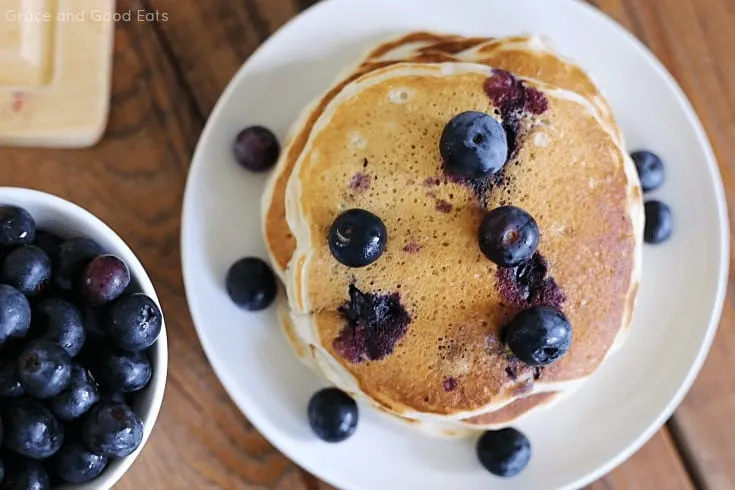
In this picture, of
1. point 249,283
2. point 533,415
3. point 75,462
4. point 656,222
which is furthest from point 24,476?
point 656,222

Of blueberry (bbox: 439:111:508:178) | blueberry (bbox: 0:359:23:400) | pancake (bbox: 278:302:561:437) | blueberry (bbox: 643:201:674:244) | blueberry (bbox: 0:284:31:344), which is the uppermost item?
blueberry (bbox: 439:111:508:178)

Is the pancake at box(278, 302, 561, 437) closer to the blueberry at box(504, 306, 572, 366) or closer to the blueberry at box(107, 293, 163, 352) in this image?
the blueberry at box(504, 306, 572, 366)

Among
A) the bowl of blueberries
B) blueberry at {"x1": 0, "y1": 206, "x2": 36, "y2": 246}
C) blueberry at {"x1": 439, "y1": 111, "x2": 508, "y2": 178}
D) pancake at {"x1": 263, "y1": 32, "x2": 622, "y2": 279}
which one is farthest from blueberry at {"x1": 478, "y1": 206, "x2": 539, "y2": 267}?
blueberry at {"x1": 0, "y1": 206, "x2": 36, "y2": 246}

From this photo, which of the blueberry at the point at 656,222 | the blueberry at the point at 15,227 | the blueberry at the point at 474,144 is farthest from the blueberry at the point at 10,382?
the blueberry at the point at 656,222

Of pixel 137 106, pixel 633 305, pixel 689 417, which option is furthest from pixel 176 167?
pixel 689 417

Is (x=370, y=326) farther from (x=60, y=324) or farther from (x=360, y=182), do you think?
(x=60, y=324)

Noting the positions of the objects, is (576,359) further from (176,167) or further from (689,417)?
(176,167)
